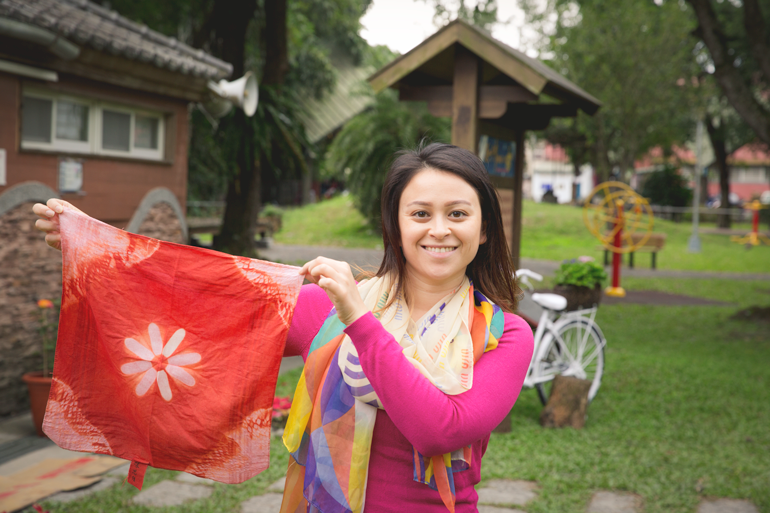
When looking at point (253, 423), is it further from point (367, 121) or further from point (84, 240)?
point (367, 121)

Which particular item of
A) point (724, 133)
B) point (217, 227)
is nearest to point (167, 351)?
point (217, 227)

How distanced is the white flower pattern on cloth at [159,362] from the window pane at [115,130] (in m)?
→ 5.49

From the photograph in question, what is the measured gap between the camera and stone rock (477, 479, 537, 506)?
4.11 metres

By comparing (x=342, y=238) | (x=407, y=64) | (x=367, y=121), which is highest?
(x=367, y=121)

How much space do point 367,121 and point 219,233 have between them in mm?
9495

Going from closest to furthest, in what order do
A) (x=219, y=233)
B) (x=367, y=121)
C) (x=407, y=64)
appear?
1. (x=407, y=64)
2. (x=219, y=233)
3. (x=367, y=121)

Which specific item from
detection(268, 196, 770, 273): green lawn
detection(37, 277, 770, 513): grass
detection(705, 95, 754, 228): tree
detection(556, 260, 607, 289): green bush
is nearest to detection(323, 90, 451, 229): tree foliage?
detection(268, 196, 770, 273): green lawn

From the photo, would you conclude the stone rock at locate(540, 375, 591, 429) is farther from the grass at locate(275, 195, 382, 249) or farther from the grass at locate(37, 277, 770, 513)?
the grass at locate(275, 195, 382, 249)

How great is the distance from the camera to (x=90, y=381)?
6.47 feet

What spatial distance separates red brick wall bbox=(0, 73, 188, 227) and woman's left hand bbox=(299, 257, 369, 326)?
506cm

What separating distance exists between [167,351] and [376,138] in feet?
58.4

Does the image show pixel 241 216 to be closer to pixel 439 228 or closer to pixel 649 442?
pixel 649 442

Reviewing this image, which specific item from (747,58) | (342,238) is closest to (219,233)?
(342,238)

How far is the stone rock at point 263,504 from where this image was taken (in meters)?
3.97
